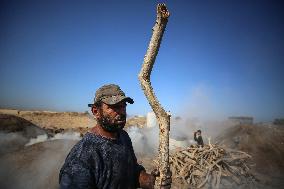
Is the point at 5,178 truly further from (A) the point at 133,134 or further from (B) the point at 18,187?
(A) the point at 133,134

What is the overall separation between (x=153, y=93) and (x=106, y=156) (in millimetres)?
849

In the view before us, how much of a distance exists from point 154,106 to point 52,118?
123ft

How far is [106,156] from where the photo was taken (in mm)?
2824

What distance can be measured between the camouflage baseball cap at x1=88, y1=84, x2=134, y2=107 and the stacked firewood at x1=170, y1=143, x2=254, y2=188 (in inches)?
327

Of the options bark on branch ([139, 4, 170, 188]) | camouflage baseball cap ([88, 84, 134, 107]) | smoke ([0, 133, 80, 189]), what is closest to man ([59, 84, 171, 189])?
camouflage baseball cap ([88, 84, 134, 107])

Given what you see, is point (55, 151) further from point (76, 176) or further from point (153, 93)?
point (153, 93)

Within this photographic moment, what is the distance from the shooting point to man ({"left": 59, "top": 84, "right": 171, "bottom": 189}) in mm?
2540

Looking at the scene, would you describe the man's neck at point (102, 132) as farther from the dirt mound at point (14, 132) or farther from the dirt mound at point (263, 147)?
the dirt mound at point (263, 147)

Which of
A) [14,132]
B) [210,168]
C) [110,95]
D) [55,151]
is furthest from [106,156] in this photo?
[14,132]

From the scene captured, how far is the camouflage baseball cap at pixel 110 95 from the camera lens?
2950mm

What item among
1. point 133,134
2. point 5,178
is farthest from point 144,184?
point 133,134

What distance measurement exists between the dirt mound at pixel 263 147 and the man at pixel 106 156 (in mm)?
10300

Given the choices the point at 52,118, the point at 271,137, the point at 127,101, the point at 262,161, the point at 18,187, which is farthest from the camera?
the point at 52,118

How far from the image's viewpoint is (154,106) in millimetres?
2793
